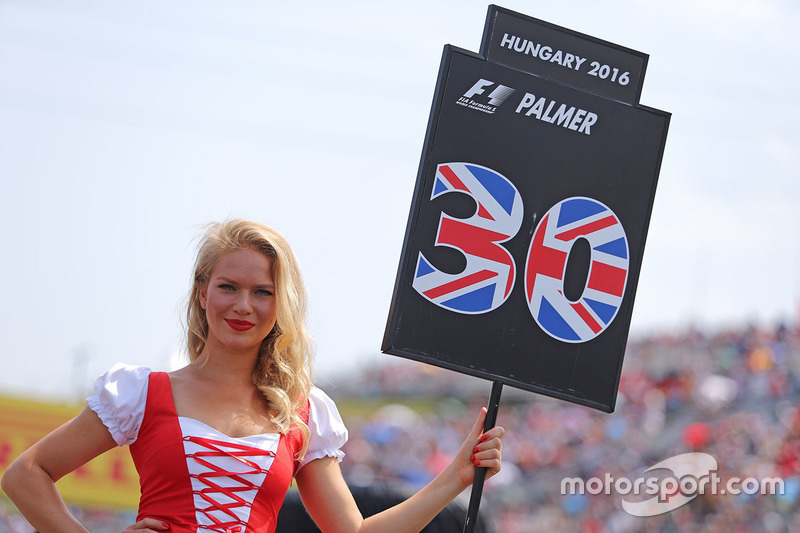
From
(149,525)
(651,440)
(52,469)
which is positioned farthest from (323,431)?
(651,440)

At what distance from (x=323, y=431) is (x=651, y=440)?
1313 centimetres

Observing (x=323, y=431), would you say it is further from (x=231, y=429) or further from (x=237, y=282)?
(x=237, y=282)

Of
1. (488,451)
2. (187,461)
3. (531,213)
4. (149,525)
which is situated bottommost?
(149,525)

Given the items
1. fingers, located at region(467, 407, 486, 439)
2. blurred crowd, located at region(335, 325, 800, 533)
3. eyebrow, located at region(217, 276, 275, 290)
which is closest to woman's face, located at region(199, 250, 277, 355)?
eyebrow, located at region(217, 276, 275, 290)

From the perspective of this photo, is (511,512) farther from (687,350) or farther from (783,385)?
(687,350)

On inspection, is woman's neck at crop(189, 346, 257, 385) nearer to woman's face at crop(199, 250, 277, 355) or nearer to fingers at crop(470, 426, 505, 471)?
woman's face at crop(199, 250, 277, 355)

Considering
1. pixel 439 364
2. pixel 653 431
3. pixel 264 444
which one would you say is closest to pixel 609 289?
pixel 439 364

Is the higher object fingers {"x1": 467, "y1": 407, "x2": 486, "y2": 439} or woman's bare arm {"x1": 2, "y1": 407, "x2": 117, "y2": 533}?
fingers {"x1": 467, "y1": 407, "x2": 486, "y2": 439}

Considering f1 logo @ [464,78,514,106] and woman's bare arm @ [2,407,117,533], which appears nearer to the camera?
woman's bare arm @ [2,407,117,533]

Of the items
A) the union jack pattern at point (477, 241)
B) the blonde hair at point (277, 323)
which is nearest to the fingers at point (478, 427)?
the union jack pattern at point (477, 241)

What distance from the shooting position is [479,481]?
242 cm

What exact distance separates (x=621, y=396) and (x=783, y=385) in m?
2.67

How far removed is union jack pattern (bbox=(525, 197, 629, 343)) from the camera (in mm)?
2623

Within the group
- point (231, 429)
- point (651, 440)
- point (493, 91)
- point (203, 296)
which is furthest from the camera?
point (651, 440)
